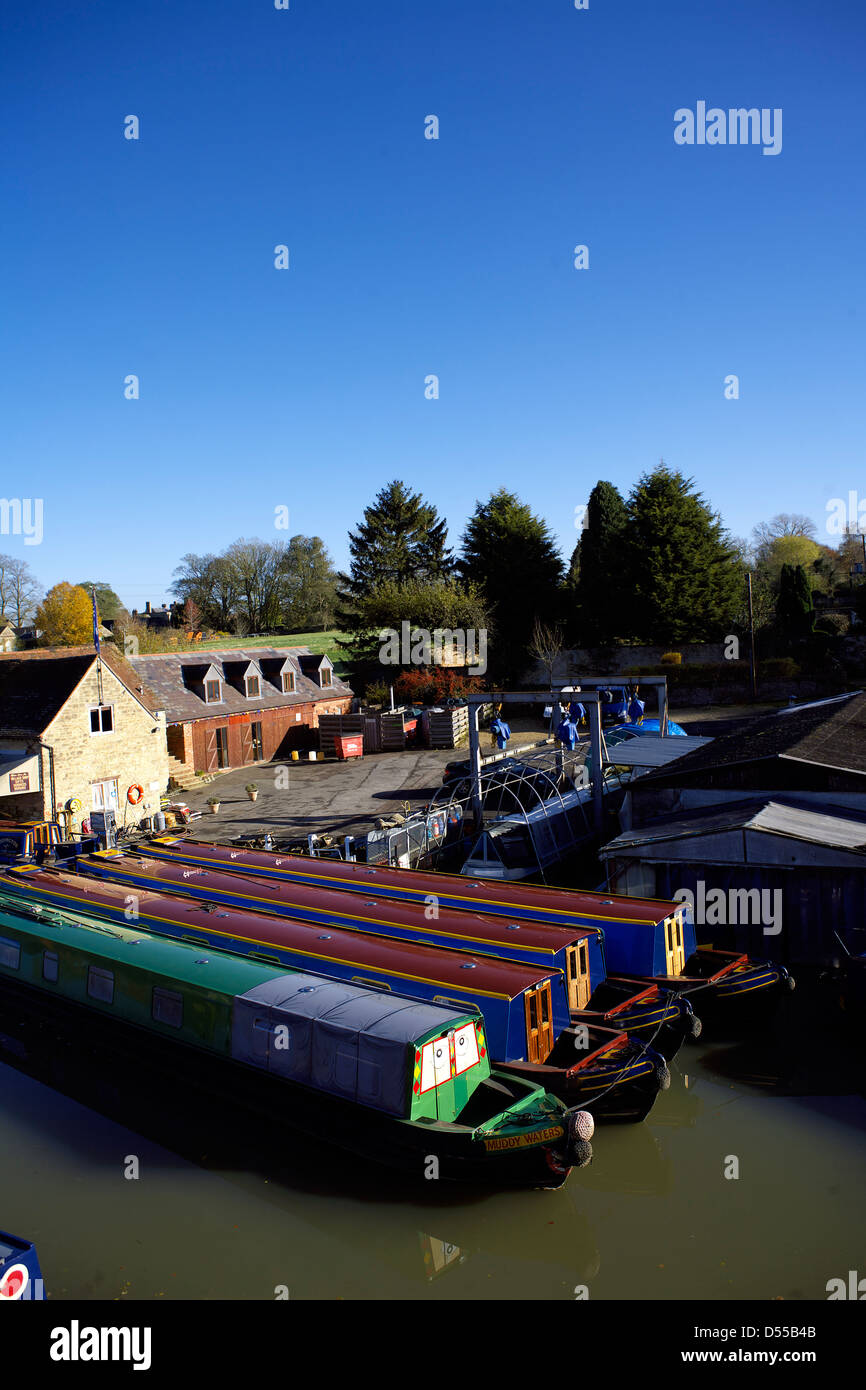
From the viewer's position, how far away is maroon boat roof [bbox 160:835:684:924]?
14227mm

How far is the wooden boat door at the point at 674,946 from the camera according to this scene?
13.8m

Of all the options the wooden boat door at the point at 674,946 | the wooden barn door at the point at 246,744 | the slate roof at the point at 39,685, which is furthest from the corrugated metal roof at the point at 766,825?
the wooden barn door at the point at 246,744

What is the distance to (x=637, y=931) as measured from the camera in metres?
13.5

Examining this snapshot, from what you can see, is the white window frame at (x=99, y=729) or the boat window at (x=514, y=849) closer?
the boat window at (x=514, y=849)

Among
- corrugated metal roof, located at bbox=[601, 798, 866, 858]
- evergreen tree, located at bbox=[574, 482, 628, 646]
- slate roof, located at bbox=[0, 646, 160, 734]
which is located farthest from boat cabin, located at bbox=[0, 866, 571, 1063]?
evergreen tree, located at bbox=[574, 482, 628, 646]

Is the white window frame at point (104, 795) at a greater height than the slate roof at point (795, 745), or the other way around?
the slate roof at point (795, 745)

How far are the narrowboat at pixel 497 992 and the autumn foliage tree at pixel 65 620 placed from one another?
5011 centimetres

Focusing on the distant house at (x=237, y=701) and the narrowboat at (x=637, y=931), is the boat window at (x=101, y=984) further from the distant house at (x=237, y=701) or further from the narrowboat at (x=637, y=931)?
the distant house at (x=237, y=701)

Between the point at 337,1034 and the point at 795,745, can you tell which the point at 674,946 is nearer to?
the point at 337,1034

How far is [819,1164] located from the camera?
10367mm

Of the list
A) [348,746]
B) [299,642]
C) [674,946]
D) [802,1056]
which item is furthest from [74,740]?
[299,642]
